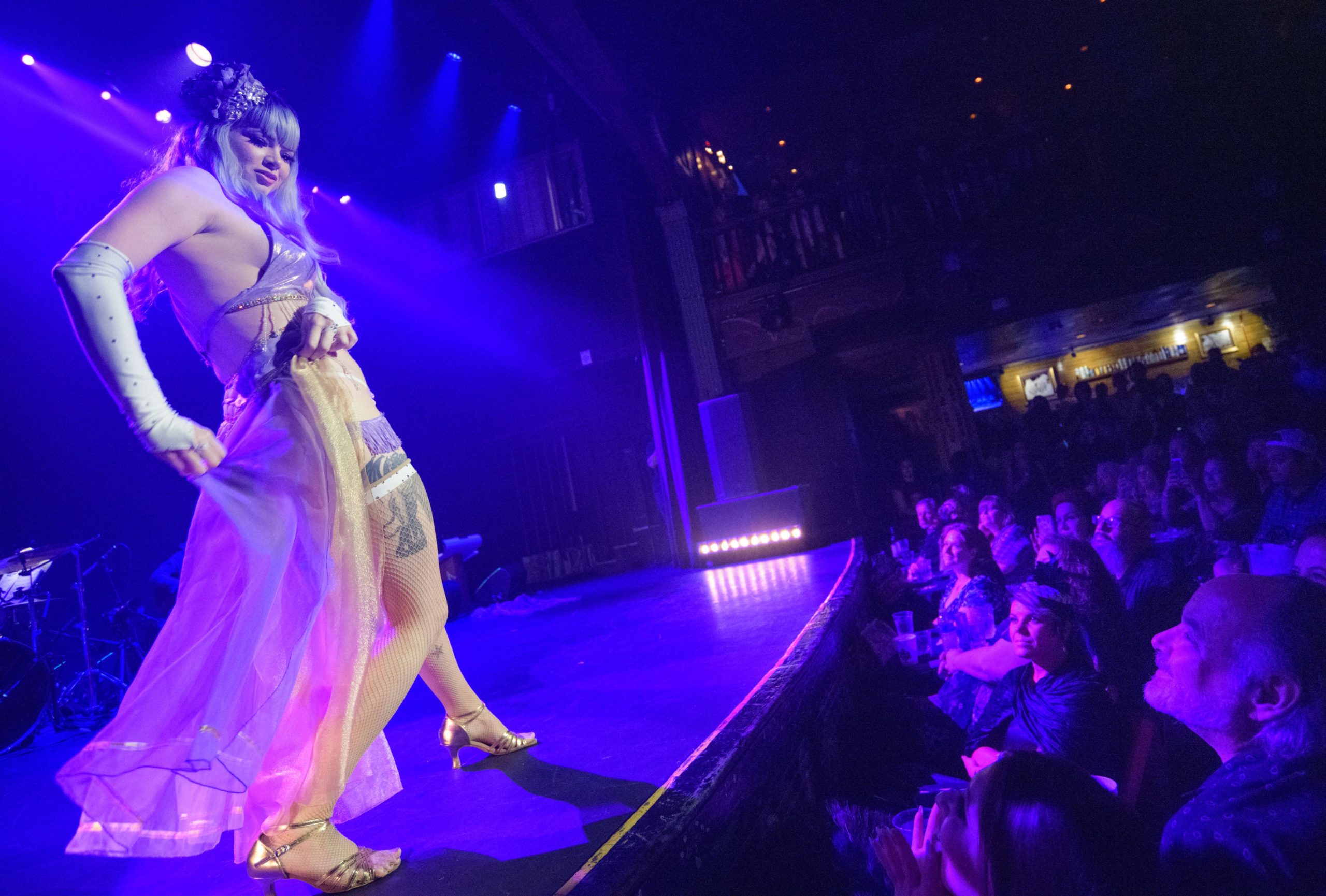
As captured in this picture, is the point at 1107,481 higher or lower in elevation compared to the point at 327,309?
lower

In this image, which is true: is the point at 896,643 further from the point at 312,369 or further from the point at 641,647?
the point at 312,369

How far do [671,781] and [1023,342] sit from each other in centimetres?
1011

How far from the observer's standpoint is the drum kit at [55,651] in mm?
3818

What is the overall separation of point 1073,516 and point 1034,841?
261 centimetres

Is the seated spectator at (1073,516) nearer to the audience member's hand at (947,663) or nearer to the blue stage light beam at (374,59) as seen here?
the audience member's hand at (947,663)

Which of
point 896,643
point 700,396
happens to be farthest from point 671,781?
point 700,396

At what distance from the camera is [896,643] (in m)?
2.79

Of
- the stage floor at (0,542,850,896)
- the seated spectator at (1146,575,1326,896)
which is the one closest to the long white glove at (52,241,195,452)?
the stage floor at (0,542,850,896)

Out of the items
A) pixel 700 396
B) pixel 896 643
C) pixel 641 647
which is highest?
pixel 700 396

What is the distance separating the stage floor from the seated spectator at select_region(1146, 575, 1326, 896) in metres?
0.85

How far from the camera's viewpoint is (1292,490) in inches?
100

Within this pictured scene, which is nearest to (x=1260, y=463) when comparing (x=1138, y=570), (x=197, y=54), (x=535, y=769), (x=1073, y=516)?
(x=1073, y=516)

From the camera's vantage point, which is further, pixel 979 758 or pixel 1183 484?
pixel 1183 484

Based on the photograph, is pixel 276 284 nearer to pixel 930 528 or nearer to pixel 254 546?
pixel 254 546
